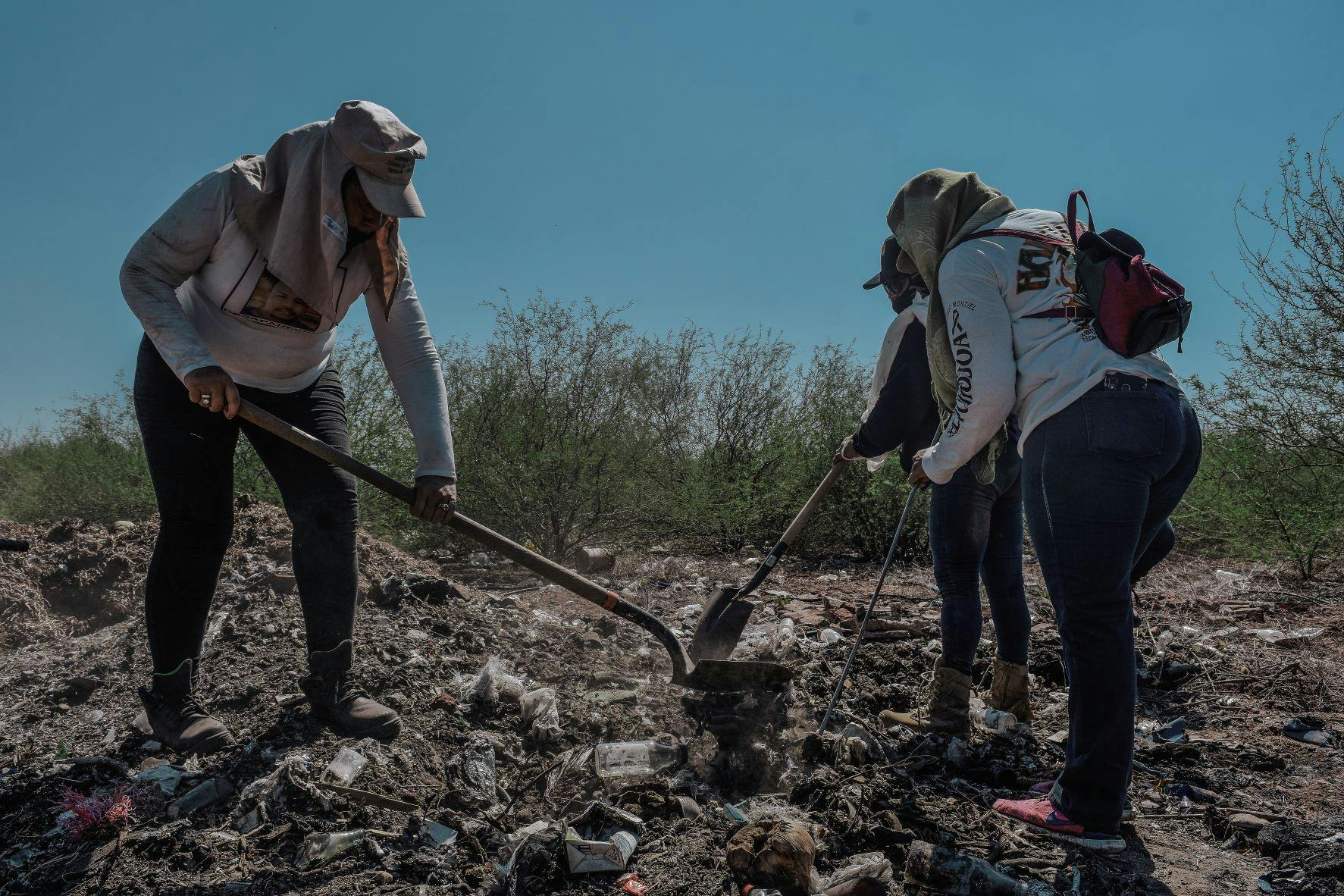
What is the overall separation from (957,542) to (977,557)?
0.11 m

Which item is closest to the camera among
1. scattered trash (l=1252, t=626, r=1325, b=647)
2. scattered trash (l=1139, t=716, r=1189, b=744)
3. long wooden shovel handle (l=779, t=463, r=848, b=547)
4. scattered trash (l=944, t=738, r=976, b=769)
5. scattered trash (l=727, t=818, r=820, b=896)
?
scattered trash (l=727, t=818, r=820, b=896)

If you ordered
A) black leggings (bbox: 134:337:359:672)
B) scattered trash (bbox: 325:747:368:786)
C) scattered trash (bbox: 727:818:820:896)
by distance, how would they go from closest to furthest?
scattered trash (bbox: 727:818:820:896) < scattered trash (bbox: 325:747:368:786) < black leggings (bbox: 134:337:359:672)

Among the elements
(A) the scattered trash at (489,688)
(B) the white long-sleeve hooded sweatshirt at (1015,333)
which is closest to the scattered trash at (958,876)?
(B) the white long-sleeve hooded sweatshirt at (1015,333)

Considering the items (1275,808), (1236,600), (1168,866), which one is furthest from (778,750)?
(1236,600)

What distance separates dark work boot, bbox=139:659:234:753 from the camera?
8.22ft

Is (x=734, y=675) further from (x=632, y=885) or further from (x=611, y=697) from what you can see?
(x=632, y=885)

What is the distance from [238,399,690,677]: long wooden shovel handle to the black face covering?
1815 mm

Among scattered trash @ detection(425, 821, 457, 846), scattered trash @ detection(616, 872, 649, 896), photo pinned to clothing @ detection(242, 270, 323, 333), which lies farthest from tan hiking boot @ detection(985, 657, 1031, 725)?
photo pinned to clothing @ detection(242, 270, 323, 333)

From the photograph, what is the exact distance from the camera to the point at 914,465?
2.78 metres

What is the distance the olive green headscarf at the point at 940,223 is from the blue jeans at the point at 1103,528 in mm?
479

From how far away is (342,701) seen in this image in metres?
2.60

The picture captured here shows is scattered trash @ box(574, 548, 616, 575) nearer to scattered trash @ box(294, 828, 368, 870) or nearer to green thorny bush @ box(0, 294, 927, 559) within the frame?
green thorny bush @ box(0, 294, 927, 559)

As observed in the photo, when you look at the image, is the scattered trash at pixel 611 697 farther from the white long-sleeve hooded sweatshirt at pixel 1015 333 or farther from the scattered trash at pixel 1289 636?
the scattered trash at pixel 1289 636

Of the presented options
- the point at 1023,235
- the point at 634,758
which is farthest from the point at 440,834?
the point at 1023,235
